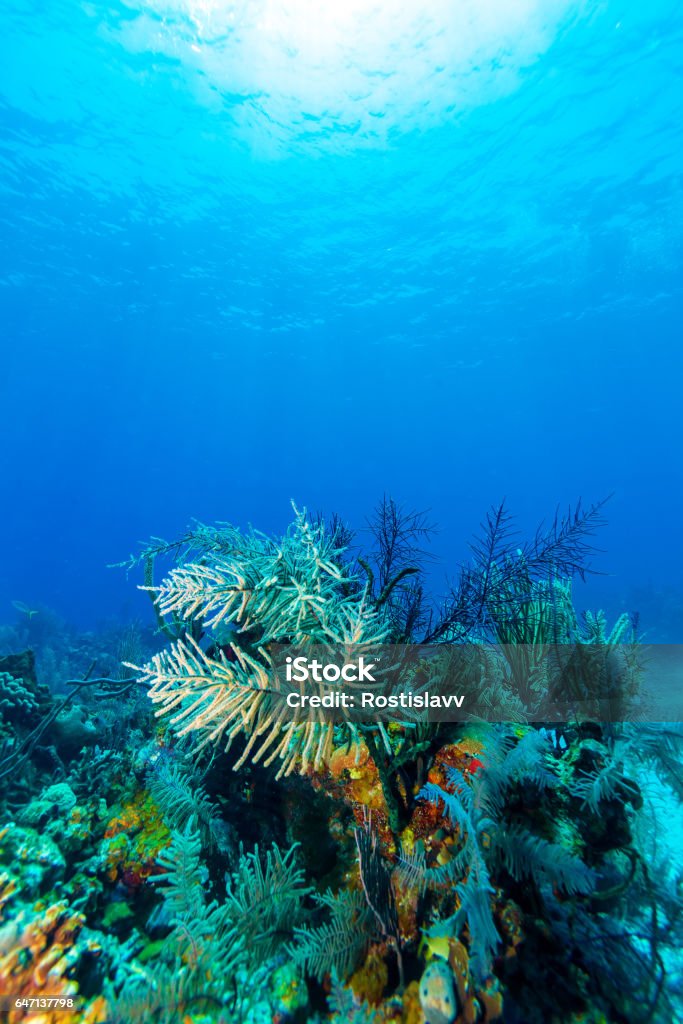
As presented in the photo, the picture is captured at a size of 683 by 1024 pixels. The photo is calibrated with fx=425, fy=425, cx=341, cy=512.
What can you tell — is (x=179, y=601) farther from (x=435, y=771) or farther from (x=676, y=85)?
(x=676, y=85)

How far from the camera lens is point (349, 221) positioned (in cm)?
3519

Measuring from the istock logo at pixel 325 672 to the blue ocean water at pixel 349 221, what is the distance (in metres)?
26.5

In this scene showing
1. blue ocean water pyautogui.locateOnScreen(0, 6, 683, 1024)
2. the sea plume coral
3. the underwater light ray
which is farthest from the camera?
the underwater light ray

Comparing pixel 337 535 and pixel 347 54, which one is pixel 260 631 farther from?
pixel 347 54

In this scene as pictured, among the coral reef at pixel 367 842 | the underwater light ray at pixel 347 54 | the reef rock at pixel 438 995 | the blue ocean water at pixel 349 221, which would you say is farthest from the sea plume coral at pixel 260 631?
the underwater light ray at pixel 347 54

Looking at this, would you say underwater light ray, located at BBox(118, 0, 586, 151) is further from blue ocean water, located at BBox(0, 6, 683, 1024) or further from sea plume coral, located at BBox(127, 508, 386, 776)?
sea plume coral, located at BBox(127, 508, 386, 776)

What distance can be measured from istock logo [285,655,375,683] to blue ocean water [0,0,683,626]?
1042 inches

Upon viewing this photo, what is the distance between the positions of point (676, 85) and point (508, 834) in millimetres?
36979

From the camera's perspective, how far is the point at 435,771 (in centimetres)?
280

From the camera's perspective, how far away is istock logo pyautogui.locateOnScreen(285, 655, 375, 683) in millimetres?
1868

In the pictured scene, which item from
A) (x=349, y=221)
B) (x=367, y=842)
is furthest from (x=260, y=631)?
(x=349, y=221)

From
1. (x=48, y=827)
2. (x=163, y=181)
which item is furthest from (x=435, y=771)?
(x=163, y=181)

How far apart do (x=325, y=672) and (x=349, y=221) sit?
41.5 metres

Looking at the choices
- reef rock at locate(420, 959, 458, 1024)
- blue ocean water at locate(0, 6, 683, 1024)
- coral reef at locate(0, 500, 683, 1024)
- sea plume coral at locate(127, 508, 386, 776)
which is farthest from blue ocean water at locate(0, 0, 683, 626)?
sea plume coral at locate(127, 508, 386, 776)
